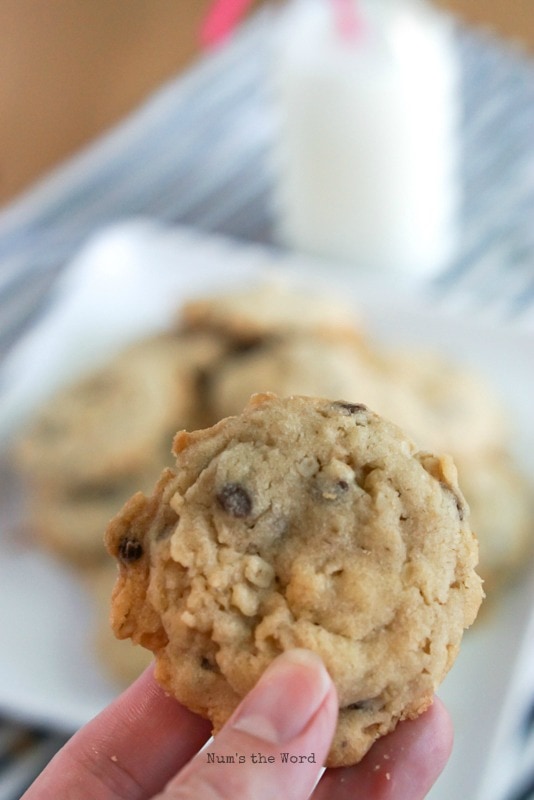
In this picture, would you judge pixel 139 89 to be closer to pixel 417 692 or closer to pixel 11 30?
pixel 11 30

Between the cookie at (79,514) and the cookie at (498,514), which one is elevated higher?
the cookie at (79,514)

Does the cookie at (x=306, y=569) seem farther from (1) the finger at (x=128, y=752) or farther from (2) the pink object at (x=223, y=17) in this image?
(2) the pink object at (x=223, y=17)

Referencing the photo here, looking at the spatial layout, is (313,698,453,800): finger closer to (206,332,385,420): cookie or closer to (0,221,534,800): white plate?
(0,221,534,800): white plate

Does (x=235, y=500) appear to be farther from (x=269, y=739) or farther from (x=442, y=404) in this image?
(x=442, y=404)

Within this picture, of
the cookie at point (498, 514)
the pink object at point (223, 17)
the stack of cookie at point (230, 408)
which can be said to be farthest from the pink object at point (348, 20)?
the cookie at point (498, 514)

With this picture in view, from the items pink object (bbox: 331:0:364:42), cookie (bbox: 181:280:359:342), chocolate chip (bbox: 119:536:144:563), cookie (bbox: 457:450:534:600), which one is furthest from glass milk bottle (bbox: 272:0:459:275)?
chocolate chip (bbox: 119:536:144:563)

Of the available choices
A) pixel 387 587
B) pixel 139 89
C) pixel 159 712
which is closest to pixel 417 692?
pixel 387 587

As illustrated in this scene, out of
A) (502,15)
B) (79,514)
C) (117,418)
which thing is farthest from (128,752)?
(502,15)
